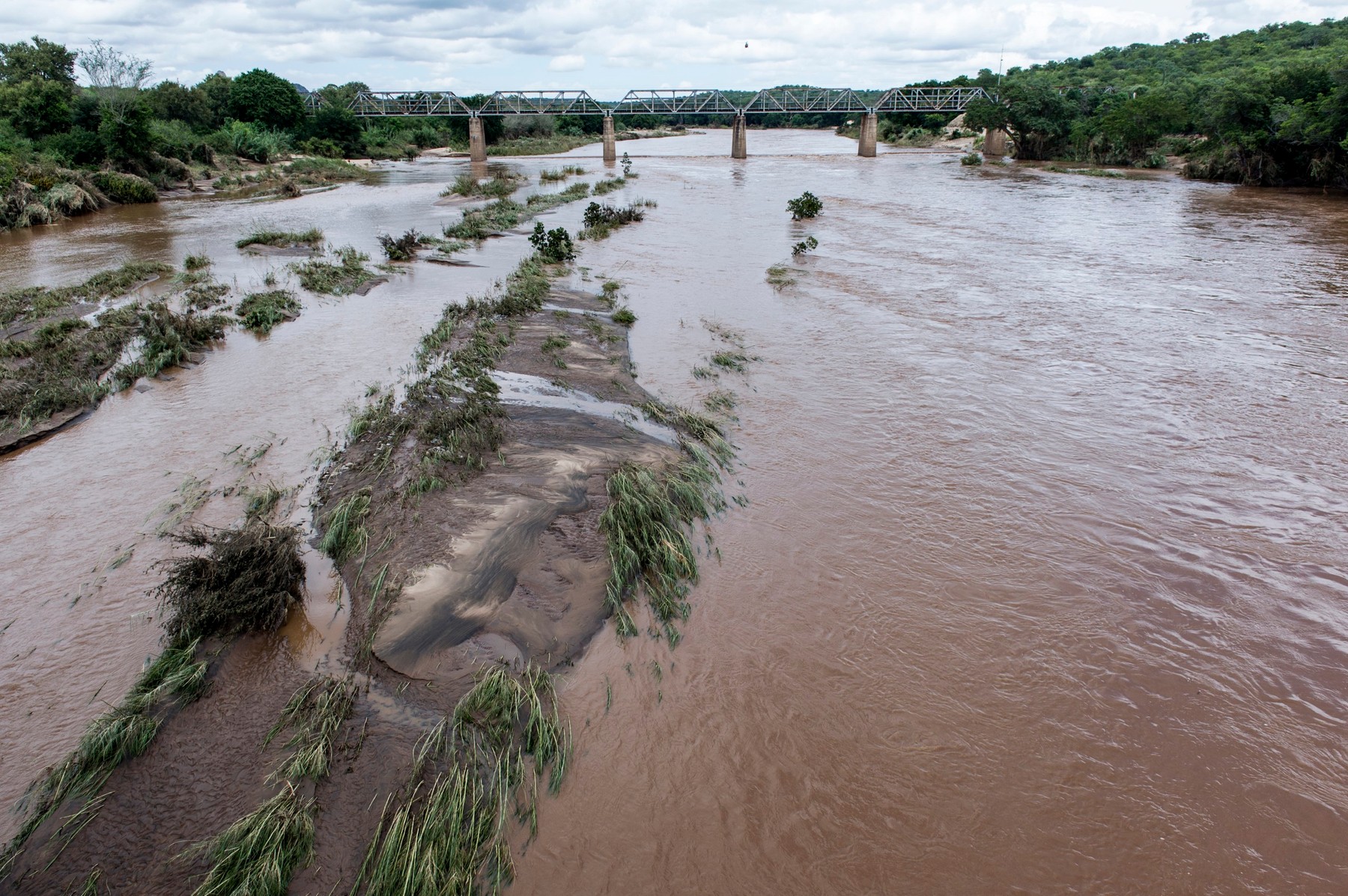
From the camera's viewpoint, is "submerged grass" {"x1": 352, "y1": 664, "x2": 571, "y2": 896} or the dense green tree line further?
the dense green tree line

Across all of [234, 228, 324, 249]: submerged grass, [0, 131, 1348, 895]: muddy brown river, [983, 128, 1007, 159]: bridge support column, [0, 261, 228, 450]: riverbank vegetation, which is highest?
[983, 128, 1007, 159]: bridge support column

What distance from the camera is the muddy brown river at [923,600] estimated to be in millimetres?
4868

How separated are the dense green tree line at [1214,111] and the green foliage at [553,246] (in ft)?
109

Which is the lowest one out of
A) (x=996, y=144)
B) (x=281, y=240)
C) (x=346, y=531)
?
(x=346, y=531)

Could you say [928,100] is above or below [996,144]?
above

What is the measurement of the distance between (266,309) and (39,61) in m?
58.6

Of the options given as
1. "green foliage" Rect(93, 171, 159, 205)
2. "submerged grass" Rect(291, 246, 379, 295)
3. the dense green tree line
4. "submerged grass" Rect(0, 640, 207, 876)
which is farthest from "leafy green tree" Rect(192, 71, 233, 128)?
"submerged grass" Rect(0, 640, 207, 876)

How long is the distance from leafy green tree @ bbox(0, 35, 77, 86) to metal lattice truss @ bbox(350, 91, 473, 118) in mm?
24430

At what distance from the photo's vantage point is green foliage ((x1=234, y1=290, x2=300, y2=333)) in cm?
1552

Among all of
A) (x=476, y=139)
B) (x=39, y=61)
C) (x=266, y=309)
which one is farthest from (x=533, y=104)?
(x=266, y=309)

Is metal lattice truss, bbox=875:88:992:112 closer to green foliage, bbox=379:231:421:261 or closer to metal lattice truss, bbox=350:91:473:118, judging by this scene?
metal lattice truss, bbox=350:91:473:118

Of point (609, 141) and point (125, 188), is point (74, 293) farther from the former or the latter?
point (609, 141)

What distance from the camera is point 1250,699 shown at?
233 inches

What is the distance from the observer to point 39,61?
5312 cm
